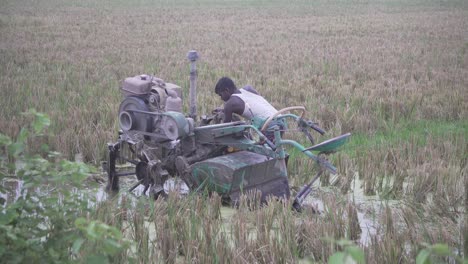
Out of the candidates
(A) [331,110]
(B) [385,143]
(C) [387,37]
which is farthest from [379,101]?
(C) [387,37]

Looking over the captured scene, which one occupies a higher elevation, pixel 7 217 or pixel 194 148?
pixel 7 217

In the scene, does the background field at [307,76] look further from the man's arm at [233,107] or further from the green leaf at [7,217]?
the green leaf at [7,217]

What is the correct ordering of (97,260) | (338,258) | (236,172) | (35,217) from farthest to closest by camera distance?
(236,172), (35,217), (97,260), (338,258)

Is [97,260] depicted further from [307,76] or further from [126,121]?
[307,76]

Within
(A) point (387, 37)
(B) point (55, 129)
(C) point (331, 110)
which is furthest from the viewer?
(A) point (387, 37)

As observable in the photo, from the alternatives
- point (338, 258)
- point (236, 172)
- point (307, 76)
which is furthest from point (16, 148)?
point (307, 76)

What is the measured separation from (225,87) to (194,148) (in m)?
0.75

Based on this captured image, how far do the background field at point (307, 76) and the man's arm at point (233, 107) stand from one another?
0.91 meters

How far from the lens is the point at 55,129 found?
7.55 m

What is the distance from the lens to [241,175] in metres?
5.21

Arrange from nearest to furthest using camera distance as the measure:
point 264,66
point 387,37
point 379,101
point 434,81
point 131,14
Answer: point 379,101 < point 434,81 < point 264,66 < point 387,37 < point 131,14

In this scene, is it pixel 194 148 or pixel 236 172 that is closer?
pixel 236 172

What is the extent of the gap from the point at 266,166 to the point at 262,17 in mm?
22656

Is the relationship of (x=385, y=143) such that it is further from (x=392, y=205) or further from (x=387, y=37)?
(x=387, y=37)
